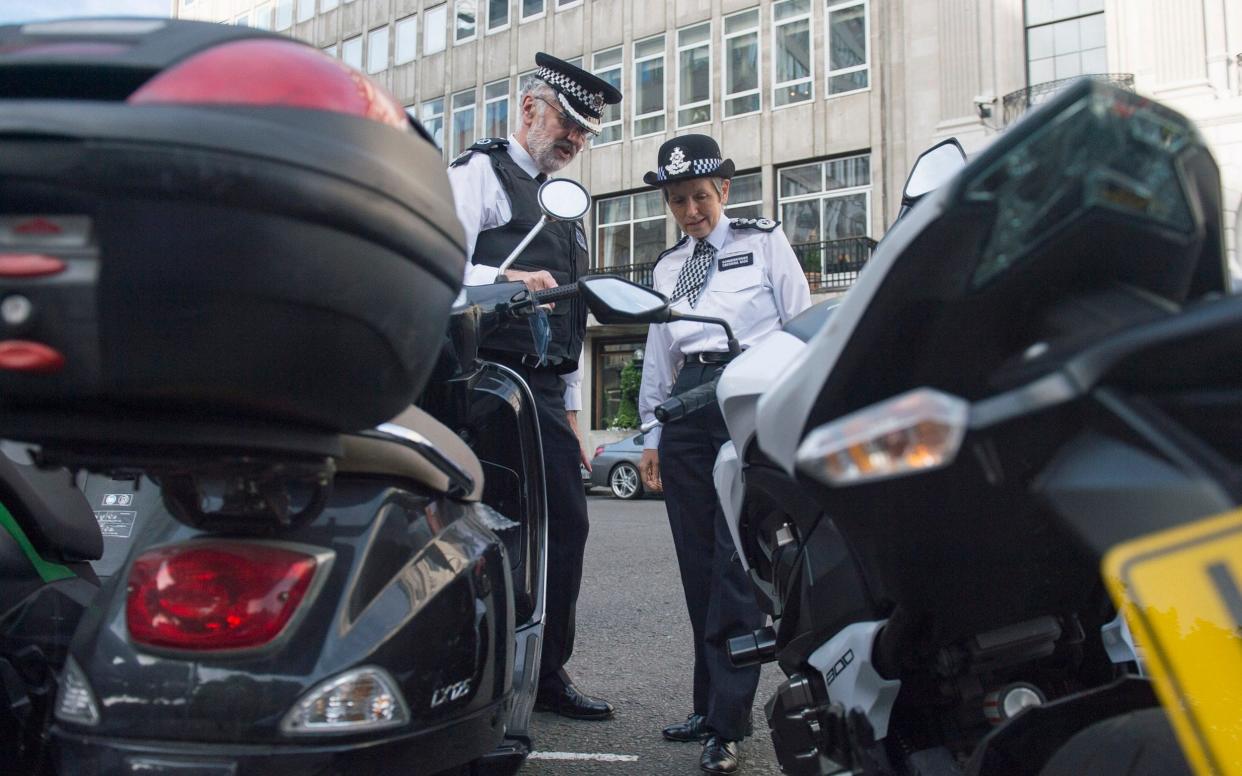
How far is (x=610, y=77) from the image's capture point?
963 inches

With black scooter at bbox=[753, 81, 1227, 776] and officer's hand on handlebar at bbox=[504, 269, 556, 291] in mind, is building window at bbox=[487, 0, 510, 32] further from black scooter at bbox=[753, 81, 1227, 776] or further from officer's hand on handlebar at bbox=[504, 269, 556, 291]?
black scooter at bbox=[753, 81, 1227, 776]

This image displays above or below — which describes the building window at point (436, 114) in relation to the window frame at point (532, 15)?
below

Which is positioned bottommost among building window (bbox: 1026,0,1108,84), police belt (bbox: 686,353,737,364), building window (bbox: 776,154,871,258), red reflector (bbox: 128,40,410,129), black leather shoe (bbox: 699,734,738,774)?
black leather shoe (bbox: 699,734,738,774)

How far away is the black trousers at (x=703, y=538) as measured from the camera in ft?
9.36

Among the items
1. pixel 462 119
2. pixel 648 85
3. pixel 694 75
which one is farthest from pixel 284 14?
pixel 694 75

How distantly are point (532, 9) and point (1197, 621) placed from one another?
90.0 feet

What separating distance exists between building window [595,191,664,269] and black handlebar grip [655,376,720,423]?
20.5 m

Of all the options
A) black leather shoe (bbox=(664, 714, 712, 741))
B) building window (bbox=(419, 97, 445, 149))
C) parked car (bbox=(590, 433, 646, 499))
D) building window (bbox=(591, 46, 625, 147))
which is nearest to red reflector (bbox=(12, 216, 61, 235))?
black leather shoe (bbox=(664, 714, 712, 741))

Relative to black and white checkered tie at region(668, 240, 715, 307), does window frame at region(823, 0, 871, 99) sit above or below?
above

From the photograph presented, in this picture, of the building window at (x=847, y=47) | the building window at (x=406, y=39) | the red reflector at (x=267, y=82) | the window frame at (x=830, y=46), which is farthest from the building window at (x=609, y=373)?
the red reflector at (x=267, y=82)

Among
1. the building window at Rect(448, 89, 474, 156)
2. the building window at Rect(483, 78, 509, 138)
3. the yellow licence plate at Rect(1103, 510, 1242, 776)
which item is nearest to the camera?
the yellow licence plate at Rect(1103, 510, 1242, 776)

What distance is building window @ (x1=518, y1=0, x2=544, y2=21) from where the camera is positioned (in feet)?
85.4

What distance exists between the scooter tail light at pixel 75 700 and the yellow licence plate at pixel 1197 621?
1.25 meters

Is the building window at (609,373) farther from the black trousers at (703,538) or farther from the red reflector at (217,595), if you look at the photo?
the red reflector at (217,595)
